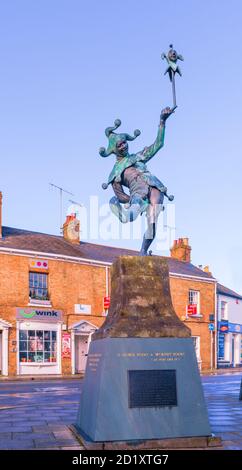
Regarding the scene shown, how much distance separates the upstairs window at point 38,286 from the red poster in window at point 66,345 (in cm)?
261

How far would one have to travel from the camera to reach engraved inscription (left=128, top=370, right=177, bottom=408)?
727 centimetres

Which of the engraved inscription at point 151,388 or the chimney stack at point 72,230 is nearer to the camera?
the engraved inscription at point 151,388

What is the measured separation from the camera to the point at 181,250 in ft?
149

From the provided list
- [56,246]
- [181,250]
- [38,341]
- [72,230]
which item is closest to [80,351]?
[38,341]

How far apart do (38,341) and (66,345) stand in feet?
6.20

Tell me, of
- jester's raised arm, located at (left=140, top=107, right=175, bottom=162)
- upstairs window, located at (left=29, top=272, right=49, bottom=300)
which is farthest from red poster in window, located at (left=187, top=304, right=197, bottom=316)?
jester's raised arm, located at (left=140, top=107, right=175, bottom=162)

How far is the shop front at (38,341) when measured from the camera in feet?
97.7

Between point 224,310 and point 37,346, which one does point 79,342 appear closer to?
point 37,346

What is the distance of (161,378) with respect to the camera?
7.45 metres

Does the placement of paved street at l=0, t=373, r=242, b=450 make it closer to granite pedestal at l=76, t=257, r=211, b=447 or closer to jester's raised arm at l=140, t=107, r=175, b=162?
granite pedestal at l=76, t=257, r=211, b=447

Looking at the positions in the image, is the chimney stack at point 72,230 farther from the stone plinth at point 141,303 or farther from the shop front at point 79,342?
the stone plinth at point 141,303

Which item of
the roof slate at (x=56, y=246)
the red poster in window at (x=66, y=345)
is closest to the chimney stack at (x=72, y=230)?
the roof slate at (x=56, y=246)

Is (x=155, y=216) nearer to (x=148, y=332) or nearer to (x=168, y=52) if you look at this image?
(x=148, y=332)
